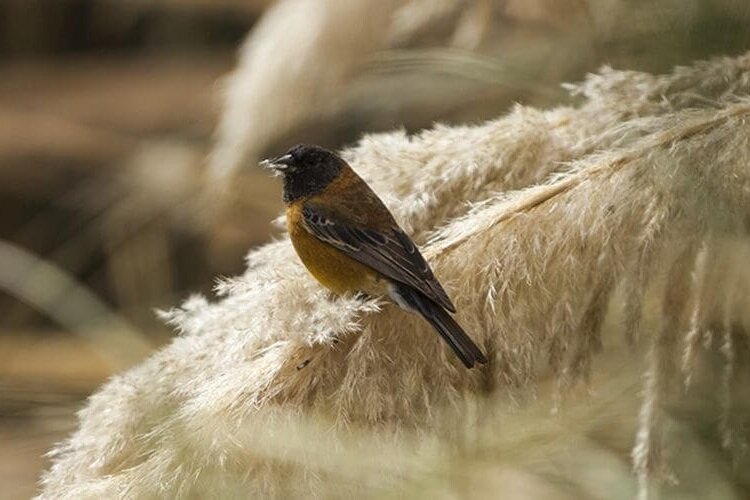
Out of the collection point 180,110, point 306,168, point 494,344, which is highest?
point 180,110

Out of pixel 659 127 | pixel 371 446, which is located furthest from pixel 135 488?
pixel 659 127

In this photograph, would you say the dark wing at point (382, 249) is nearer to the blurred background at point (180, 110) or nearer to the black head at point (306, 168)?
the black head at point (306, 168)

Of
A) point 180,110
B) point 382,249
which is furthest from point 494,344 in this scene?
point 180,110

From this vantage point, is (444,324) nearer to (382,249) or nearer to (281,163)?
(382,249)

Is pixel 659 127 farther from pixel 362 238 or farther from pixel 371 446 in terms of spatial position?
pixel 362 238

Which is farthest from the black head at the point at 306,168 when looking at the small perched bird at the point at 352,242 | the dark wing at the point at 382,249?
the dark wing at the point at 382,249

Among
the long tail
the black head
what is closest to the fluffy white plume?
the long tail

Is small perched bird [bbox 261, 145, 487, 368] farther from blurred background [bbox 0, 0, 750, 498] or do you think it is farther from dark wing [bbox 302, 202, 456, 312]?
blurred background [bbox 0, 0, 750, 498]
